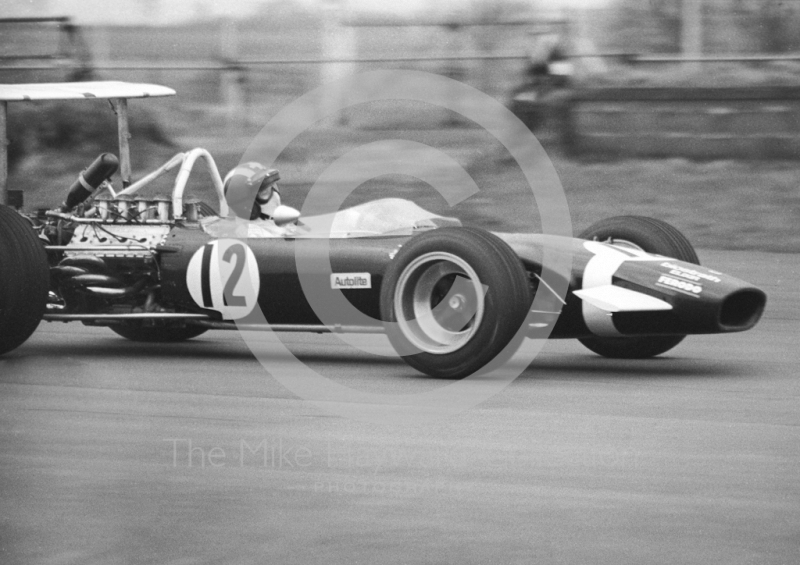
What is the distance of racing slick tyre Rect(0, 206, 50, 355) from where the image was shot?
7141mm

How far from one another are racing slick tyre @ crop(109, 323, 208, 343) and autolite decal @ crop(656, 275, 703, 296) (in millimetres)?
3304

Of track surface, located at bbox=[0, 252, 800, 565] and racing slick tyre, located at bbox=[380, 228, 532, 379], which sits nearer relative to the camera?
track surface, located at bbox=[0, 252, 800, 565]

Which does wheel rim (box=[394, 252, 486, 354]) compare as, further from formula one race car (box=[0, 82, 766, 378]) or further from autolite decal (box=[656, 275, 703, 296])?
autolite decal (box=[656, 275, 703, 296])

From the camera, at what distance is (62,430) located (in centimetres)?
Answer: 549

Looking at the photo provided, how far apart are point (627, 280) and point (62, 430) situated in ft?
9.34

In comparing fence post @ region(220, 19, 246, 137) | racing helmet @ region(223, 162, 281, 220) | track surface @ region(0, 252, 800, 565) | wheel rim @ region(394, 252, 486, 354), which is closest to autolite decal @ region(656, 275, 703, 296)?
track surface @ region(0, 252, 800, 565)

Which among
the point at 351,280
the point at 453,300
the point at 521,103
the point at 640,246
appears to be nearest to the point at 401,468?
the point at 453,300

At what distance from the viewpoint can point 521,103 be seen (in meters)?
15.2

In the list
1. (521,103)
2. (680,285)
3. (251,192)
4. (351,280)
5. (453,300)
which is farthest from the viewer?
(521,103)

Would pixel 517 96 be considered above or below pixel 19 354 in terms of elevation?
above

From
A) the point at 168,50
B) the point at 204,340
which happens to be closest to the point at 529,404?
the point at 204,340

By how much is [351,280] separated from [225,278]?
0.79 metres

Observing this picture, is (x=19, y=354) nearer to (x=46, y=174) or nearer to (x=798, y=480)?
(x=798, y=480)

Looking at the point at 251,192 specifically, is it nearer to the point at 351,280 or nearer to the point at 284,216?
the point at 284,216
